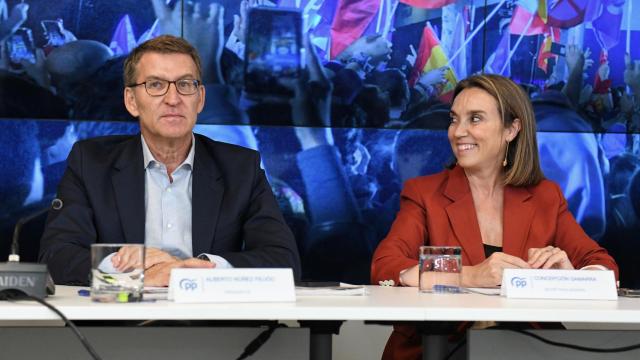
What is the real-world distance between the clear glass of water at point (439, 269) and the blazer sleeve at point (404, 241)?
0.38 metres

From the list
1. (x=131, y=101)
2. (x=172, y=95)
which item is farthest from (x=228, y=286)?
(x=131, y=101)

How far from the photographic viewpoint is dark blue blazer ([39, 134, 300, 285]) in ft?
8.33

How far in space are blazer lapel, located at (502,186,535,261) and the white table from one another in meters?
0.84

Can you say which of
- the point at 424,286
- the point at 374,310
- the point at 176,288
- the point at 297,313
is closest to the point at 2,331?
the point at 176,288

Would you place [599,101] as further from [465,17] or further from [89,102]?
[89,102]

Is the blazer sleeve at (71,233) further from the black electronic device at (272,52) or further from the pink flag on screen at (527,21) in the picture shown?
the pink flag on screen at (527,21)

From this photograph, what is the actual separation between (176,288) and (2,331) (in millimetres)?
395

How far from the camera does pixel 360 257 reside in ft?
14.4

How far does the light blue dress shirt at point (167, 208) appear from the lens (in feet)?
8.89

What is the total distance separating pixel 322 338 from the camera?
1849 mm

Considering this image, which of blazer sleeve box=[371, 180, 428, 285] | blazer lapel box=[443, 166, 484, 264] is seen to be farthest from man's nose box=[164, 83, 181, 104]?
blazer lapel box=[443, 166, 484, 264]

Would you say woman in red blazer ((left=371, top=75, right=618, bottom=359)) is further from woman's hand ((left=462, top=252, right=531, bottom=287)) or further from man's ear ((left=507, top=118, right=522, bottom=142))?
woman's hand ((left=462, top=252, right=531, bottom=287))

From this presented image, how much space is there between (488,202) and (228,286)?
56.1 inches

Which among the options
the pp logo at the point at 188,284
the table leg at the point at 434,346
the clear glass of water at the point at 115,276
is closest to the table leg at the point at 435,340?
the table leg at the point at 434,346
